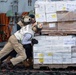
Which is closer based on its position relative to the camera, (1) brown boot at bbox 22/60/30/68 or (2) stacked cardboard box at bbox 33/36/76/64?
(2) stacked cardboard box at bbox 33/36/76/64

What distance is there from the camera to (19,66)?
1396cm

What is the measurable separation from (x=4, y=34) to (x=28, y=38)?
3.09 m

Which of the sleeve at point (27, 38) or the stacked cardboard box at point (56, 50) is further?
the sleeve at point (27, 38)

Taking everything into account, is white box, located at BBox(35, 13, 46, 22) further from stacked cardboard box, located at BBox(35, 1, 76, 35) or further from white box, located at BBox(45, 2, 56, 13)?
white box, located at BBox(45, 2, 56, 13)

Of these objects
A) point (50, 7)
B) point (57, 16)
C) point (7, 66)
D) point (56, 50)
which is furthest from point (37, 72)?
point (50, 7)

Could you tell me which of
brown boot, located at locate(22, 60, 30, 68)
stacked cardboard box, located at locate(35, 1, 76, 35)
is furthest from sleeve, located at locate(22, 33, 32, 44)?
brown boot, located at locate(22, 60, 30, 68)

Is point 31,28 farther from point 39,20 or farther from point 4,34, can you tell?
point 4,34

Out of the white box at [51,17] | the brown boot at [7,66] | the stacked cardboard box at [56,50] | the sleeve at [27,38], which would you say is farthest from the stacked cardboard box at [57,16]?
the brown boot at [7,66]

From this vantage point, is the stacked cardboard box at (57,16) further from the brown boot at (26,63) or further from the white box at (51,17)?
the brown boot at (26,63)

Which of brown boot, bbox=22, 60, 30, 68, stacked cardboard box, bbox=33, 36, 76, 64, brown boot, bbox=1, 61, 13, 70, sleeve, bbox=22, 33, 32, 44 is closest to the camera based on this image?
stacked cardboard box, bbox=33, 36, 76, 64

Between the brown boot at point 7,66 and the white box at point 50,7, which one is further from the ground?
the white box at point 50,7

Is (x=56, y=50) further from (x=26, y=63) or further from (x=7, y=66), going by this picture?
(x=7, y=66)

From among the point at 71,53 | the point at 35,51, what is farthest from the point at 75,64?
the point at 35,51

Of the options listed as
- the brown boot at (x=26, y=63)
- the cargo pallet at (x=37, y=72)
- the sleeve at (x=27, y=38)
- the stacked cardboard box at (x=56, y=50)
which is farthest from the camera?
the brown boot at (x=26, y=63)
